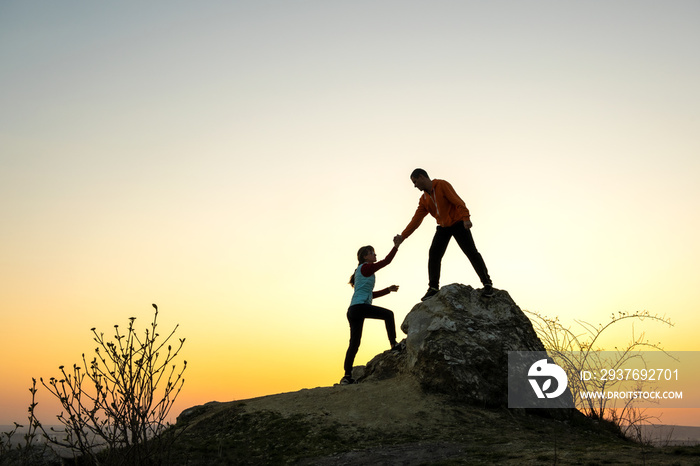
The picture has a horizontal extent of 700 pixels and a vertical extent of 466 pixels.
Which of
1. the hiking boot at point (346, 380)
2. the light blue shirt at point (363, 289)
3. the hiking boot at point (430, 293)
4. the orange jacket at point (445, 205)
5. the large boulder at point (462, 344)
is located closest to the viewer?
the large boulder at point (462, 344)

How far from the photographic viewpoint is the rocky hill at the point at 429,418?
7293mm

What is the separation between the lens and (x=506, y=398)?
387 inches

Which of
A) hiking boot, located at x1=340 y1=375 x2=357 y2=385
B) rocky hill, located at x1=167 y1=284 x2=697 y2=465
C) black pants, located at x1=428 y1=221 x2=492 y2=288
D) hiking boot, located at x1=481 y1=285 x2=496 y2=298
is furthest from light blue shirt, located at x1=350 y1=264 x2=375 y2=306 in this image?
hiking boot, located at x1=481 y1=285 x2=496 y2=298

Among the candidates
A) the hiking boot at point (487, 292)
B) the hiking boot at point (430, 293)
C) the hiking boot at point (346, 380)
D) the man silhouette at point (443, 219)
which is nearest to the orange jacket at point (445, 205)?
the man silhouette at point (443, 219)

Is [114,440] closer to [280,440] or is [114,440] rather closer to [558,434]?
[280,440]

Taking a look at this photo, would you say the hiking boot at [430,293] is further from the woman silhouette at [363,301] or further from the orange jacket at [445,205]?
the orange jacket at [445,205]

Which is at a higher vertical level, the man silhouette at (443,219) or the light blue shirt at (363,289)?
the man silhouette at (443,219)

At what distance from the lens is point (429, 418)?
28.7 ft

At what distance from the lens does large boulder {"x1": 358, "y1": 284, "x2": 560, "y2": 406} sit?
9.73 m

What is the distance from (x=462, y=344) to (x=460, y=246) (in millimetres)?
1790

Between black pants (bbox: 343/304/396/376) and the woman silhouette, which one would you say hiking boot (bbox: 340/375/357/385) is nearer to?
the woman silhouette

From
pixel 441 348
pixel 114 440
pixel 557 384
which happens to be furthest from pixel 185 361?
pixel 557 384

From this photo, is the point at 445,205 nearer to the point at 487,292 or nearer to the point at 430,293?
the point at 430,293

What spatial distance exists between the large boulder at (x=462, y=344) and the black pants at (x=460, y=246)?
1.29 ft
